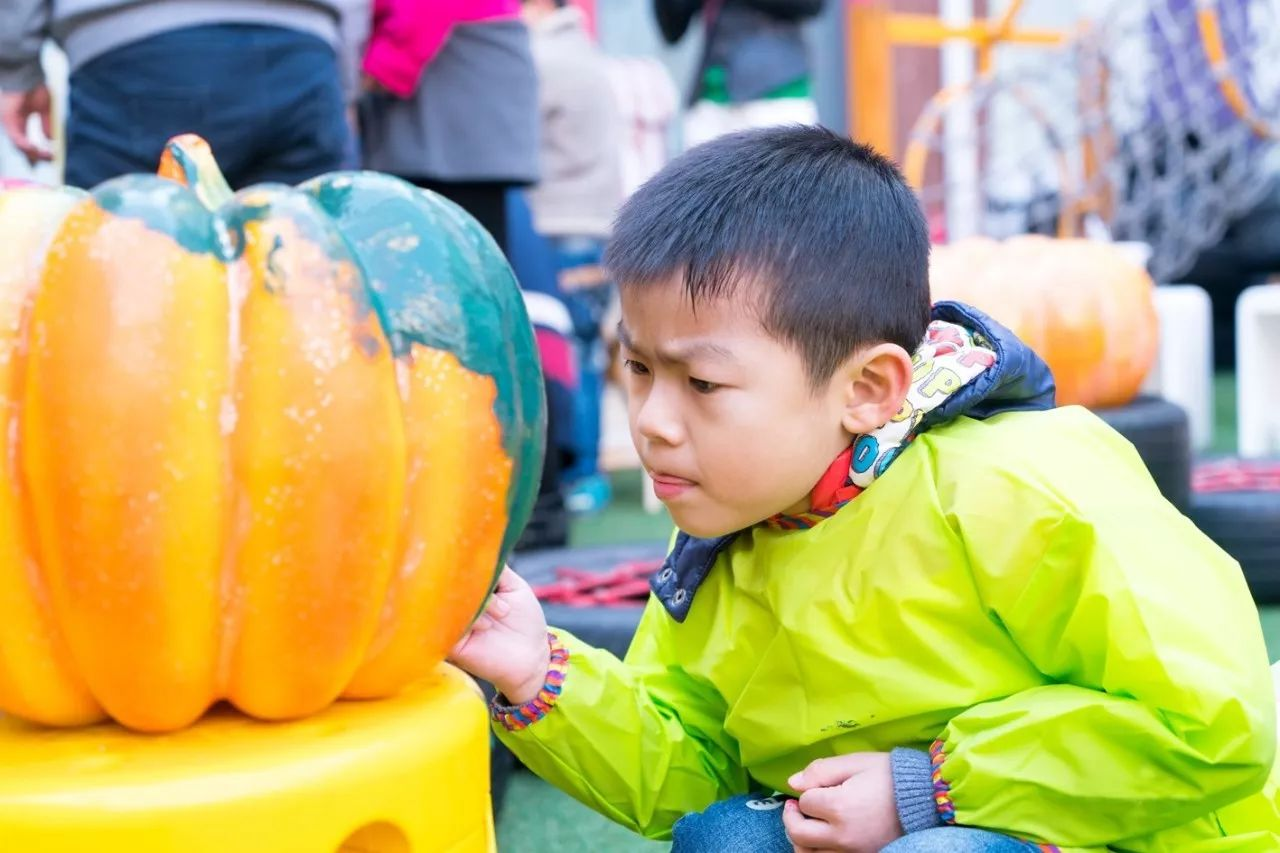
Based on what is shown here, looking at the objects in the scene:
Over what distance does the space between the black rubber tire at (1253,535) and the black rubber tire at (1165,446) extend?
0.08 m

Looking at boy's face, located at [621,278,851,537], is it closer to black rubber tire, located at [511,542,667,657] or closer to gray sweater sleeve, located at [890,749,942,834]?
gray sweater sleeve, located at [890,749,942,834]

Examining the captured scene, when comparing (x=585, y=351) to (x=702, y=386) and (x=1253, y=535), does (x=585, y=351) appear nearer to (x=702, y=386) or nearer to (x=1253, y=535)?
(x=1253, y=535)

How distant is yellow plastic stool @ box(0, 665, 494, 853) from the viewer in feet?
3.66

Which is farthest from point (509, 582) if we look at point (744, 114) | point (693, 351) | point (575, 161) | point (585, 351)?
point (585, 351)

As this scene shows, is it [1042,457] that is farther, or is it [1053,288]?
[1053,288]

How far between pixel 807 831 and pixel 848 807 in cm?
5

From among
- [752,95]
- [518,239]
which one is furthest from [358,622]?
[752,95]

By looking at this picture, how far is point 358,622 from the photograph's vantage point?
4.02 ft

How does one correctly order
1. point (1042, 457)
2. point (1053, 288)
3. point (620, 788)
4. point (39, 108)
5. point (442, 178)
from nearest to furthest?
point (1042, 457)
point (620, 788)
point (39, 108)
point (442, 178)
point (1053, 288)

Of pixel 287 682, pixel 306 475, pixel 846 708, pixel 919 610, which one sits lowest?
pixel 846 708

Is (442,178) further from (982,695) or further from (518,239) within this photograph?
(982,695)

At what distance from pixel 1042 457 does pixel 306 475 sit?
0.68 meters

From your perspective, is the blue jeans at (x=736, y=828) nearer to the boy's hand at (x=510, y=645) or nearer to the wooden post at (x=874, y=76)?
the boy's hand at (x=510, y=645)

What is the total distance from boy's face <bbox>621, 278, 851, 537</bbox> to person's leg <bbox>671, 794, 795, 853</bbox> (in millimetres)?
328
